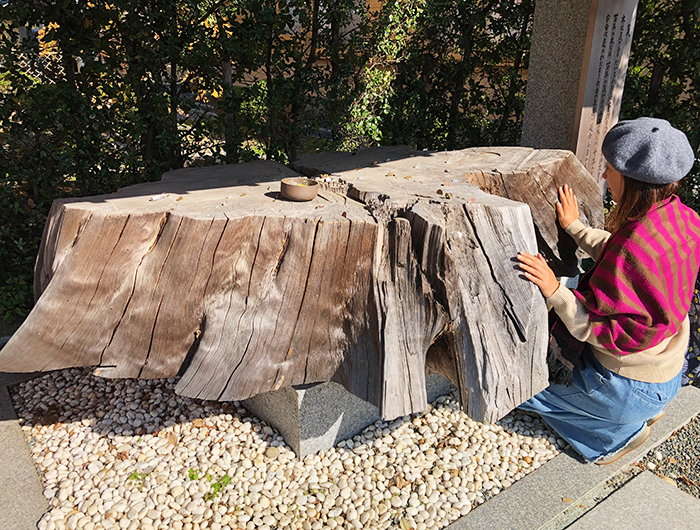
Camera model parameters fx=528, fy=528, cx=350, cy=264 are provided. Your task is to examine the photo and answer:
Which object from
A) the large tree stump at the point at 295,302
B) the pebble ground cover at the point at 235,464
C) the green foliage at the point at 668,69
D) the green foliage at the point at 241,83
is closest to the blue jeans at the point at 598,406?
the pebble ground cover at the point at 235,464

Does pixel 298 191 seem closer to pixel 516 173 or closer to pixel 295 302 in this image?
pixel 295 302

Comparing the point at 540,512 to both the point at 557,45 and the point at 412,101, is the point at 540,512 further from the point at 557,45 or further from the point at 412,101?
the point at 412,101

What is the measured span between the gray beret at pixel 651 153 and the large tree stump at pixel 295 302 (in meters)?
0.50

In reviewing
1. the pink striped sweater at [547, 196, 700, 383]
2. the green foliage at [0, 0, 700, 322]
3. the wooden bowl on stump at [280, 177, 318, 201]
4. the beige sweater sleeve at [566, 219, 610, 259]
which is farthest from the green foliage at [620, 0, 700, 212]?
the wooden bowl on stump at [280, 177, 318, 201]

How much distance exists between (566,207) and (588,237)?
276 mm

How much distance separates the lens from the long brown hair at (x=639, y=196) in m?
2.36

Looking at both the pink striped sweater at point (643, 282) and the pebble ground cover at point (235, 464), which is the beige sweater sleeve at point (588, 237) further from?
the pebble ground cover at point (235, 464)

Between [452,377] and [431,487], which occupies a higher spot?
[452,377]

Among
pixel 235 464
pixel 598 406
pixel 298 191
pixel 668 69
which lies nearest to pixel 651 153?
pixel 598 406

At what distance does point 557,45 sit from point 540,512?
3399 mm

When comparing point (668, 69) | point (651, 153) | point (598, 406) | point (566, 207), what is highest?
point (668, 69)

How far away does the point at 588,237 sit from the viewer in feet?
9.57

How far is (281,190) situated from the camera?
107 inches

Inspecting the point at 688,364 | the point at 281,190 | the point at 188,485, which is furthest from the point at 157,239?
the point at 688,364
